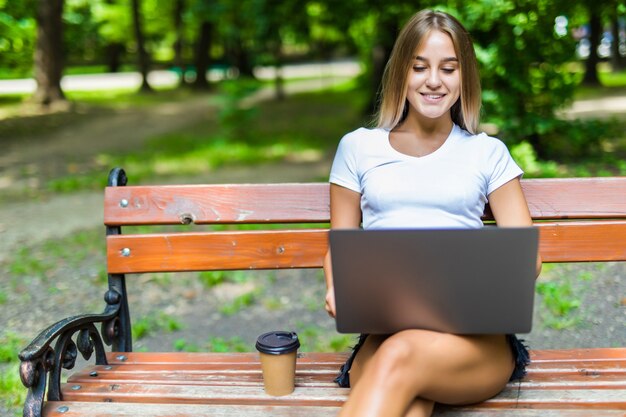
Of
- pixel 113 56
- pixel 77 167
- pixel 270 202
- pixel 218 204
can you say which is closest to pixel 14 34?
pixel 77 167

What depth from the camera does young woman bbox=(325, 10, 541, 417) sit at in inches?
96.4

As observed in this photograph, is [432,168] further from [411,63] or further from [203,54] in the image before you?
[203,54]

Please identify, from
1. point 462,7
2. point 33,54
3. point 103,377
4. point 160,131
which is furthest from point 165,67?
point 103,377

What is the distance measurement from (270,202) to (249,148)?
8924 millimetres

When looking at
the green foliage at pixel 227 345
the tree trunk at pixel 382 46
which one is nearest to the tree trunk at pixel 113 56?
the tree trunk at pixel 382 46

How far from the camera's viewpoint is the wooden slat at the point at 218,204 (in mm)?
3088

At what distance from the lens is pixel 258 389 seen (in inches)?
103

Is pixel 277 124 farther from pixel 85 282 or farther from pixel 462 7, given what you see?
pixel 85 282

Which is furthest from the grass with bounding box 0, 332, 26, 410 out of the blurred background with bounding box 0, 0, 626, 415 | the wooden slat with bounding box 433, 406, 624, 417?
the wooden slat with bounding box 433, 406, 624, 417

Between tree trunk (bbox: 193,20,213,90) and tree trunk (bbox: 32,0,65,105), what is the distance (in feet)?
22.5

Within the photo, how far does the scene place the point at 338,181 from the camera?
2814 mm

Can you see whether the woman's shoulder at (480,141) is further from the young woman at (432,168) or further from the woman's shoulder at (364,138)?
the woman's shoulder at (364,138)

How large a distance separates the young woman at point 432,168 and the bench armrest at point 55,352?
3.17 feet

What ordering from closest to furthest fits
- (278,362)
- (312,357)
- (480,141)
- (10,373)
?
1. (278,362)
2. (480,141)
3. (312,357)
4. (10,373)
